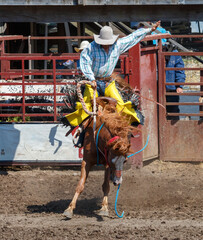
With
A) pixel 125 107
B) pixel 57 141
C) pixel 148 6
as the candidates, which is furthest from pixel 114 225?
pixel 148 6

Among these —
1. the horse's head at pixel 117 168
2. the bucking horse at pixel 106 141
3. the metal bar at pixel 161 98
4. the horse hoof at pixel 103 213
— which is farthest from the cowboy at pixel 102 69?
the metal bar at pixel 161 98

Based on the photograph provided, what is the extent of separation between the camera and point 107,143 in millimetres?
5496

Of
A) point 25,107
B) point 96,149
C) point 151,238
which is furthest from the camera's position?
point 25,107

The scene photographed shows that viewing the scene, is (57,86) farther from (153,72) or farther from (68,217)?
(68,217)

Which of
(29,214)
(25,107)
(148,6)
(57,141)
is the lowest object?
(29,214)

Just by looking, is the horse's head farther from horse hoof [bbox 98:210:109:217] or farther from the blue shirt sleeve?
the blue shirt sleeve

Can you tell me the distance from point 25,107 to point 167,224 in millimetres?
4797

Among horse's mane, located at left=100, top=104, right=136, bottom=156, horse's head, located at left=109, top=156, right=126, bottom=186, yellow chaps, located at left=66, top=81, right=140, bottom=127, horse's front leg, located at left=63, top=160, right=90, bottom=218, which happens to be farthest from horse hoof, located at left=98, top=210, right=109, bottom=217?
yellow chaps, located at left=66, top=81, right=140, bottom=127

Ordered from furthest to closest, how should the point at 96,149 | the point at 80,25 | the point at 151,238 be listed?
1. the point at 80,25
2. the point at 96,149
3. the point at 151,238

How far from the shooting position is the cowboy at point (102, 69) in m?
6.21

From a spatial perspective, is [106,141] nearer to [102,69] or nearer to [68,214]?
[68,214]

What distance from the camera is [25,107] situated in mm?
9359

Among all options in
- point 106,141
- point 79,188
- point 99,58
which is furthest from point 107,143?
point 99,58

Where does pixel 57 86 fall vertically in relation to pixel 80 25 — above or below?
below
